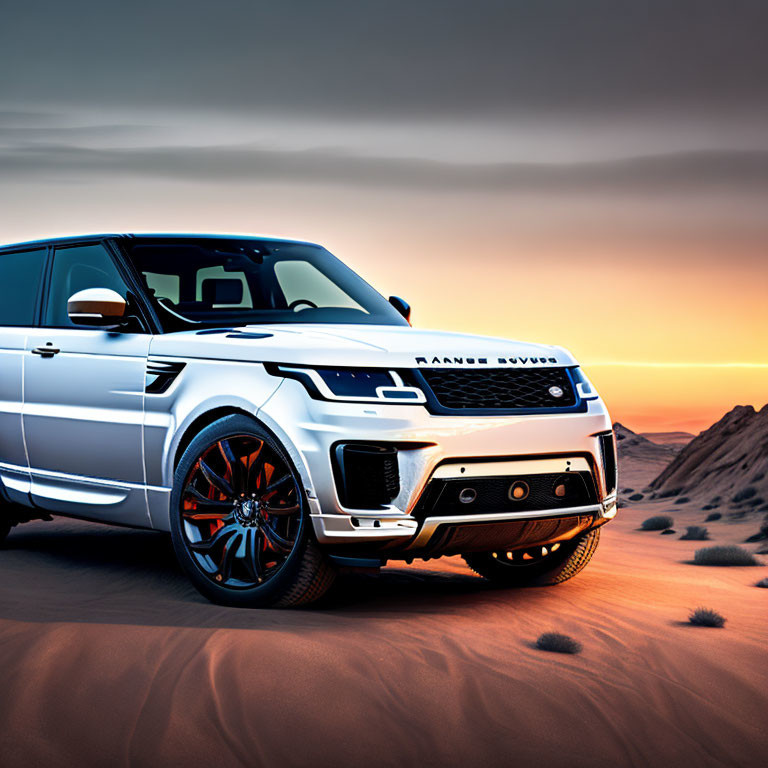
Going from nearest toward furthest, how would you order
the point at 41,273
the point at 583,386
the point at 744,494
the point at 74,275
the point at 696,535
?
1. the point at 583,386
2. the point at 74,275
3. the point at 41,273
4. the point at 696,535
5. the point at 744,494

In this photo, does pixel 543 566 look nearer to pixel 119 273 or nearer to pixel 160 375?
pixel 160 375

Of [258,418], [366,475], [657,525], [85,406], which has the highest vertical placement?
[258,418]

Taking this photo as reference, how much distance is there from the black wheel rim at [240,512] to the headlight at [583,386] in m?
1.84

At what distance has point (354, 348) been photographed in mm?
5969

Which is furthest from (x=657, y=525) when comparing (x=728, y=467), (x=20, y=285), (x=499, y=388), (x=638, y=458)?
(x=638, y=458)

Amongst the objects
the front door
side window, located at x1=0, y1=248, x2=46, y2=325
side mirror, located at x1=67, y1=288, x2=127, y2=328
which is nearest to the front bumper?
the front door

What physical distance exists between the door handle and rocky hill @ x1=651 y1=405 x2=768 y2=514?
596 inches

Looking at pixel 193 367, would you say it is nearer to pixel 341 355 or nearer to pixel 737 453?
pixel 341 355

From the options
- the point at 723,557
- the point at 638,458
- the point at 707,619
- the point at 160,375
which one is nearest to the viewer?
the point at 707,619

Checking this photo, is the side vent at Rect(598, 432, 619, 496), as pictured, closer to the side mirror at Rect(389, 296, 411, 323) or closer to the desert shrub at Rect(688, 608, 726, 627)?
the desert shrub at Rect(688, 608, 726, 627)

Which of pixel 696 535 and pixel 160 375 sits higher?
pixel 160 375

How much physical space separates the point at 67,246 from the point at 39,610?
2810 millimetres

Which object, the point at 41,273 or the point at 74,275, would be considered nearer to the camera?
the point at 74,275

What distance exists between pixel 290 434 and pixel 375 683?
1418 millimetres
